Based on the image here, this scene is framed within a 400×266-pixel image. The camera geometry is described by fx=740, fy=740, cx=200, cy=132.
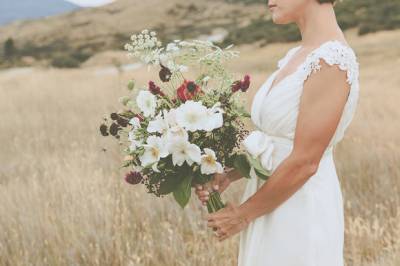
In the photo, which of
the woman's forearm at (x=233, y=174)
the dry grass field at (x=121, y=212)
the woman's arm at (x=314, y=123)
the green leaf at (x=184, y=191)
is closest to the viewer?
the woman's arm at (x=314, y=123)

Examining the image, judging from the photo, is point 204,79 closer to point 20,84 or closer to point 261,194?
point 261,194

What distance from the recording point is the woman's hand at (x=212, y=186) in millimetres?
2572

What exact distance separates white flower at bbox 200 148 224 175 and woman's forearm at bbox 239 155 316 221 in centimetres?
17

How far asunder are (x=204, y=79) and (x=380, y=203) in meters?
2.85

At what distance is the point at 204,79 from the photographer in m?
2.59

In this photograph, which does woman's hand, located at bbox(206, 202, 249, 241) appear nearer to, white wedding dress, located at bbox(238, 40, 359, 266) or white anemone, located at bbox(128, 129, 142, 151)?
white wedding dress, located at bbox(238, 40, 359, 266)

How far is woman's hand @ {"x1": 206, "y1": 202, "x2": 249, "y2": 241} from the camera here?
100 inches

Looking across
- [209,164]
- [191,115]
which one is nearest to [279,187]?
[209,164]

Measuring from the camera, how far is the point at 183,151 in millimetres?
2430

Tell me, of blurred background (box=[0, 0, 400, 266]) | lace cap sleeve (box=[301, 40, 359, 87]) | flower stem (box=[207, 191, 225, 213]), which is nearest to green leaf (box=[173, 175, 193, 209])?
flower stem (box=[207, 191, 225, 213])

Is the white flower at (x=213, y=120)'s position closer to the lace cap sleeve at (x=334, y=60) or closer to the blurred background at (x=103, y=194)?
the lace cap sleeve at (x=334, y=60)

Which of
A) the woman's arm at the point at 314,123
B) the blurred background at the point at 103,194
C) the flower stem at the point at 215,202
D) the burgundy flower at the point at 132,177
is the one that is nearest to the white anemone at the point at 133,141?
the burgundy flower at the point at 132,177

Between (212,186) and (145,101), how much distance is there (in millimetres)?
394

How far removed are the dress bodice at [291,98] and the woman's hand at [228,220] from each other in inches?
7.8
